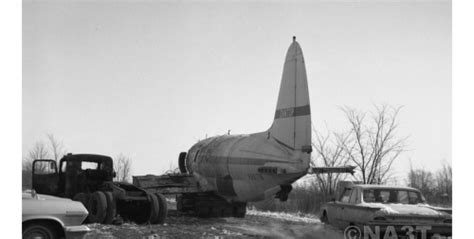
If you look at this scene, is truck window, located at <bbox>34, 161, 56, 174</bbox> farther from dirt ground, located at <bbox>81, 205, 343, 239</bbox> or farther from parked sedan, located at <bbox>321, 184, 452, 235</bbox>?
parked sedan, located at <bbox>321, 184, 452, 235</bbox>

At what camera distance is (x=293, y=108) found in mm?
17031

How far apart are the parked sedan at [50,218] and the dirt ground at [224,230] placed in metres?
2.66

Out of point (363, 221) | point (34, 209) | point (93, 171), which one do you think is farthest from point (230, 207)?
point (34, 209)

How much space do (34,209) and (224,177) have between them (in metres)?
10.6

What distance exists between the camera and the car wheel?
371 inches

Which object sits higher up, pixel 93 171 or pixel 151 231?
pixel 93 171

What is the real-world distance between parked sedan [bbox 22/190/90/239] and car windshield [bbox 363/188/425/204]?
23.4 ft

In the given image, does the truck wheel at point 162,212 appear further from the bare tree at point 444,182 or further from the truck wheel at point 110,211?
the bare tree at point 444,182

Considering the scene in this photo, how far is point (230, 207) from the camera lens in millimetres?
21344

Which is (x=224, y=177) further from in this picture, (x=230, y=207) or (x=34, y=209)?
(x=34, y=209)

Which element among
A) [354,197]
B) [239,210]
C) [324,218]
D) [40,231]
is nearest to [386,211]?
[354,197]

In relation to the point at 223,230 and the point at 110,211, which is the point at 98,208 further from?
the point at 223,230

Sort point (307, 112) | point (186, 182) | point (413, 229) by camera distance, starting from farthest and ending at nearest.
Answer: point (186, 182), point (307, 112), point (413, 229)

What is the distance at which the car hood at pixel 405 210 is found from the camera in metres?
12.1
